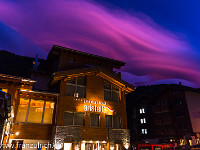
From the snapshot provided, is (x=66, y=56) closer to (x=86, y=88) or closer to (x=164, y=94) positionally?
(x=86, y=88)

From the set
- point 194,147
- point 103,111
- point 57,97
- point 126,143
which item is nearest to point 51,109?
point 57,97

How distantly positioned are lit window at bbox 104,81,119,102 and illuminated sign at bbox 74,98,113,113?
125 centimetres

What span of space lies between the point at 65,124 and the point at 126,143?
23.2ft

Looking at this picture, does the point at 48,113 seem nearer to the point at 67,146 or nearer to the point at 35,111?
the point at 35,111

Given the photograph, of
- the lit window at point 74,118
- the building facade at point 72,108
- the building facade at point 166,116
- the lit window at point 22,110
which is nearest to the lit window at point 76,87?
the building facade at point 72,108

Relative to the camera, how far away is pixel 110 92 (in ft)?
66.6

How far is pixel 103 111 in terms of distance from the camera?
18547 millimetres

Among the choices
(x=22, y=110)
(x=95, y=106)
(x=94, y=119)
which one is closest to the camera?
(x=22, y=110)

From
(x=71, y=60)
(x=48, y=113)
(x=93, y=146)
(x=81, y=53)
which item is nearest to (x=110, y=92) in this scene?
(x=81, y=53)

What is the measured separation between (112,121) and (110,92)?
3354mm

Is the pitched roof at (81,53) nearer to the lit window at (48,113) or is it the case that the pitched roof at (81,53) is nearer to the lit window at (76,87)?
the lit window at (76,87)

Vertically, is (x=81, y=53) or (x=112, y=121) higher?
(x=81, y=53)

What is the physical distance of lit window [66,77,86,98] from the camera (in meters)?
18.0

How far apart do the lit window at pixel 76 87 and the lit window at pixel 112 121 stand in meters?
3.70
